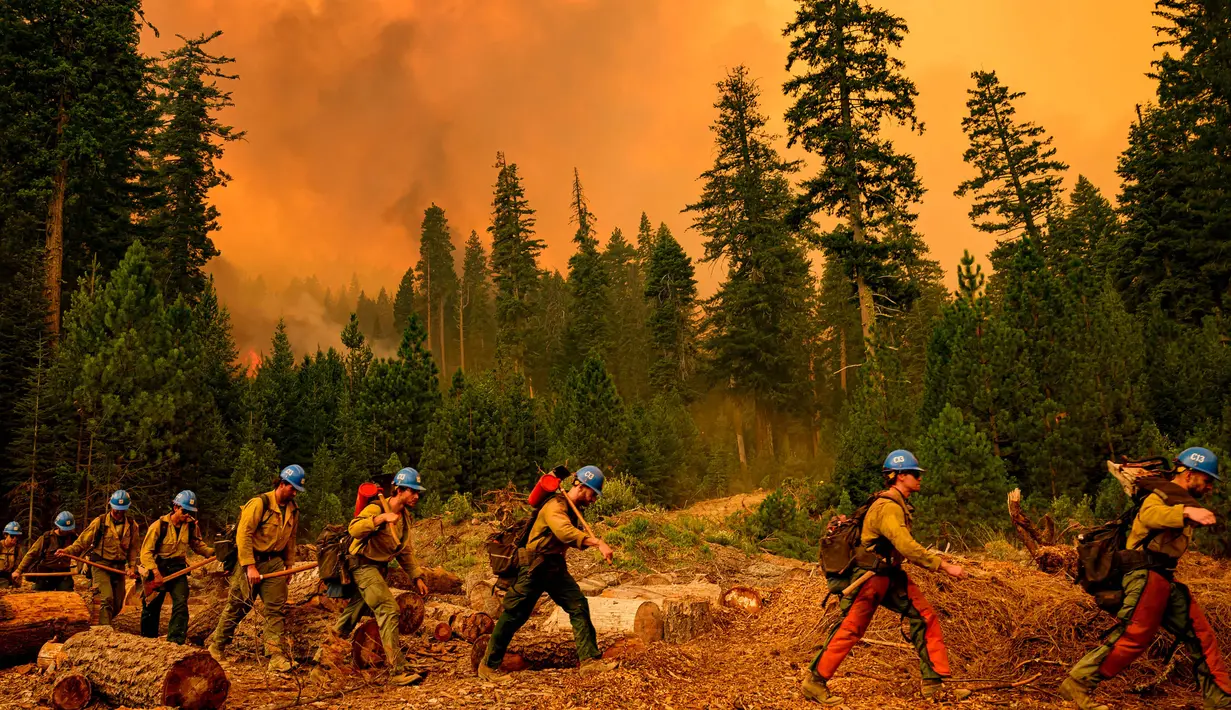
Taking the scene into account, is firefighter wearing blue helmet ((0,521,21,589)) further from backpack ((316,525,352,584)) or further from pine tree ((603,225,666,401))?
pine tree ((603,225,666,401))

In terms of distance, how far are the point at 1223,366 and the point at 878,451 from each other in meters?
10.7

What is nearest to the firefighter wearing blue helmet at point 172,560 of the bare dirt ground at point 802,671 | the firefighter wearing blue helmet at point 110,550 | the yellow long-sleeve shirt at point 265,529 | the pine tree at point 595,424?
the bare dirt ground at point 802,671

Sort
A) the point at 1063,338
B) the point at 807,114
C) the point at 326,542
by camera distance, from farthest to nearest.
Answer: the point at 807,114
the point at 1063,338
the point at 326,542

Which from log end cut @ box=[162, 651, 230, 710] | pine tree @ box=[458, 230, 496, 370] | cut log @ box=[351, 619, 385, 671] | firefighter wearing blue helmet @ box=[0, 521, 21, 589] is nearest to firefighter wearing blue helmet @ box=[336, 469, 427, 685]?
cut log @ box=[351, 619, 385, 671]

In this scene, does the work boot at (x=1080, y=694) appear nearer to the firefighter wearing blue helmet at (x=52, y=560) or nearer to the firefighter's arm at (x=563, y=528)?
the firefighter's arm at (x=563, y=528)

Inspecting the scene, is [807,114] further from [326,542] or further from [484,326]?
[484,326]

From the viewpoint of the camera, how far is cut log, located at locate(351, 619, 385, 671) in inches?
298

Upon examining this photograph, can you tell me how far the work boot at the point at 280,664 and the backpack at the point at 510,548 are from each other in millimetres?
2777

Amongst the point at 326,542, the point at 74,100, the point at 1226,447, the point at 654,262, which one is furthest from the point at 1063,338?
the point at 74,100

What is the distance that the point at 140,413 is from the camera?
19953 mm

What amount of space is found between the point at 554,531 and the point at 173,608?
6521 millimetres

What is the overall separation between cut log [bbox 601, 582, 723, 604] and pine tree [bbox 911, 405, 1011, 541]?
6613 millimetres

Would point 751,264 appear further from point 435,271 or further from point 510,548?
point 435,271

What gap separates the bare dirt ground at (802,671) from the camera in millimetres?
6152
